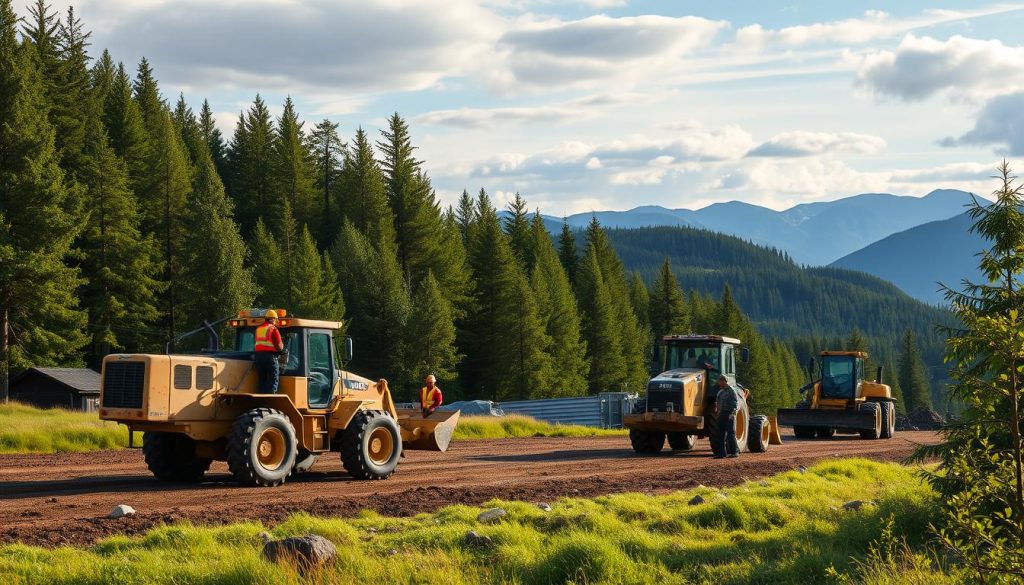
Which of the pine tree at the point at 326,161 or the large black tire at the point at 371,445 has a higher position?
the pine tree at the point at 326,161

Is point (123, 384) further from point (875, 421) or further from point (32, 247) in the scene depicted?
point (32, 247)

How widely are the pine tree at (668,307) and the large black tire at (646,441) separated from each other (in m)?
76.1

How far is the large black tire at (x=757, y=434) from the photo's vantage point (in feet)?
92.0

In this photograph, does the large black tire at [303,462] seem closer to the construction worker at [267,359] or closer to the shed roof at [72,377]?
the construction worker at [267,359]

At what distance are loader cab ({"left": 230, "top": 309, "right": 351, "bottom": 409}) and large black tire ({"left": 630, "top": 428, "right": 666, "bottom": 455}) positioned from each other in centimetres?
1046

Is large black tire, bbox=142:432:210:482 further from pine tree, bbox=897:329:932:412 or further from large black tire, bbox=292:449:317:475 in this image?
pine tree, bbox=897:329:932:412

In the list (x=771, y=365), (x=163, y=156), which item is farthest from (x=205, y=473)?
(x=771, y=365)

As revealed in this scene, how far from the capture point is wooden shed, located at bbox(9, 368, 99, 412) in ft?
190

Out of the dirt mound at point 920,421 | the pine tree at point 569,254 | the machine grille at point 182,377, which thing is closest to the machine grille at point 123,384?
the machine grille at point 182,377

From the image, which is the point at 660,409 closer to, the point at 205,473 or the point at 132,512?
the point at 205,473

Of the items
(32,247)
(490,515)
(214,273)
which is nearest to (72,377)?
(32,247)

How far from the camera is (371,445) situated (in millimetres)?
19922

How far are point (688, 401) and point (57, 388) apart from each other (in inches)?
1745

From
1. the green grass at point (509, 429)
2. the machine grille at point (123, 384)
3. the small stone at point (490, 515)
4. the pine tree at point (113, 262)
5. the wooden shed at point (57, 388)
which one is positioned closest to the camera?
the small stone at point (490, 515)
